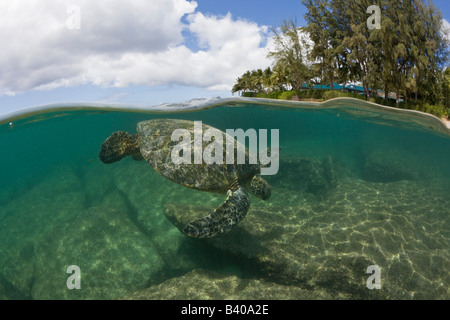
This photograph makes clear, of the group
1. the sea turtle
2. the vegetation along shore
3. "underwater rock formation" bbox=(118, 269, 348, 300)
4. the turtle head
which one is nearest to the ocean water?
"underwater rock formation" bbox=(118, 269, 348, 300)

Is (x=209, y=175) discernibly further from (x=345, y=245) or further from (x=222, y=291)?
(x=345, y=245)

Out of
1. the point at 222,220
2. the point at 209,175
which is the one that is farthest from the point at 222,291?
the point at 209,175

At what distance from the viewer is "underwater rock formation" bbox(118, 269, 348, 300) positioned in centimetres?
625

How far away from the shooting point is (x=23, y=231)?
39.4 feet

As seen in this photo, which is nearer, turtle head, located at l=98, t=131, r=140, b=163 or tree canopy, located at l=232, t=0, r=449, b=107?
turtle head, located at l=98, t=131, r=140, b=163

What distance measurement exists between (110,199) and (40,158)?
141 ft

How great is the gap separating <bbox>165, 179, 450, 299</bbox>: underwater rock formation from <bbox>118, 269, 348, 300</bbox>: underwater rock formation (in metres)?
0.36

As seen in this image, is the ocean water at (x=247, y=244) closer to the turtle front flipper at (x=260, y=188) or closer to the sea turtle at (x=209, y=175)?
the turtle front flipper at (x=260, y=188)

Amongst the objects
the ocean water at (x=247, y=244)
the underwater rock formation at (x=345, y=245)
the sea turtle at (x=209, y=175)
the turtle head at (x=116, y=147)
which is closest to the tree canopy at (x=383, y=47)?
the ocean water at (x=247, y=244)

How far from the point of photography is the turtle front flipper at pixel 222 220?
5.14 meters

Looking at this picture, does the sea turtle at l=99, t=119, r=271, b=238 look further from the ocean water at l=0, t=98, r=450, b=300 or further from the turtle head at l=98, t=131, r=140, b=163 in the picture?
the ocean water at l=0, t=98, r=450, b=300

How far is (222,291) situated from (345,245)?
4.20m

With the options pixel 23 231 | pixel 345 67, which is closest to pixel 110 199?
pixel 23 231

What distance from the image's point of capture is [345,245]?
7551 millimetres
